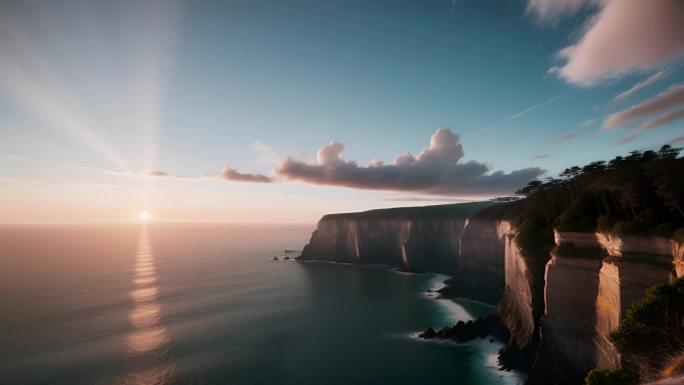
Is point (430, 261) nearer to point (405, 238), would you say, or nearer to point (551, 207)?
point (405, 238)

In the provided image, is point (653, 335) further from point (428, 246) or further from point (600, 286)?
point (428, 246)

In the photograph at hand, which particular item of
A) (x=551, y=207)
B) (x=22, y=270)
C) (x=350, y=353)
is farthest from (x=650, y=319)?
(x=22, y=270)

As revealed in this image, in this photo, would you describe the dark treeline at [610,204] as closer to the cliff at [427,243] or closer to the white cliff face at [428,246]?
the white cliff face at [428,246]

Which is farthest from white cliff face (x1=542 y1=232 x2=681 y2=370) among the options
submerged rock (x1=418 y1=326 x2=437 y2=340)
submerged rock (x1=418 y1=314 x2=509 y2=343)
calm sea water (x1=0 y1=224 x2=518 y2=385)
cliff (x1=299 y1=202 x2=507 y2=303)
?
cliff (x1=299 y1=202 x2=507 y2=303)

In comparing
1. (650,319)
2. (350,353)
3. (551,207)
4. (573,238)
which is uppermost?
(551,207)

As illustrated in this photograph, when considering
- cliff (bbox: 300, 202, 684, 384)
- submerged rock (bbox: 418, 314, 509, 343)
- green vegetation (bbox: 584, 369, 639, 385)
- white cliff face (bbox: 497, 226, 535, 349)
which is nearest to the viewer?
green vegetation (bbox: 584, 369, 639, 385)

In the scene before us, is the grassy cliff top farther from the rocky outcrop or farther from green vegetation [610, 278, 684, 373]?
green vegetation [610, 278, 684, 373]
